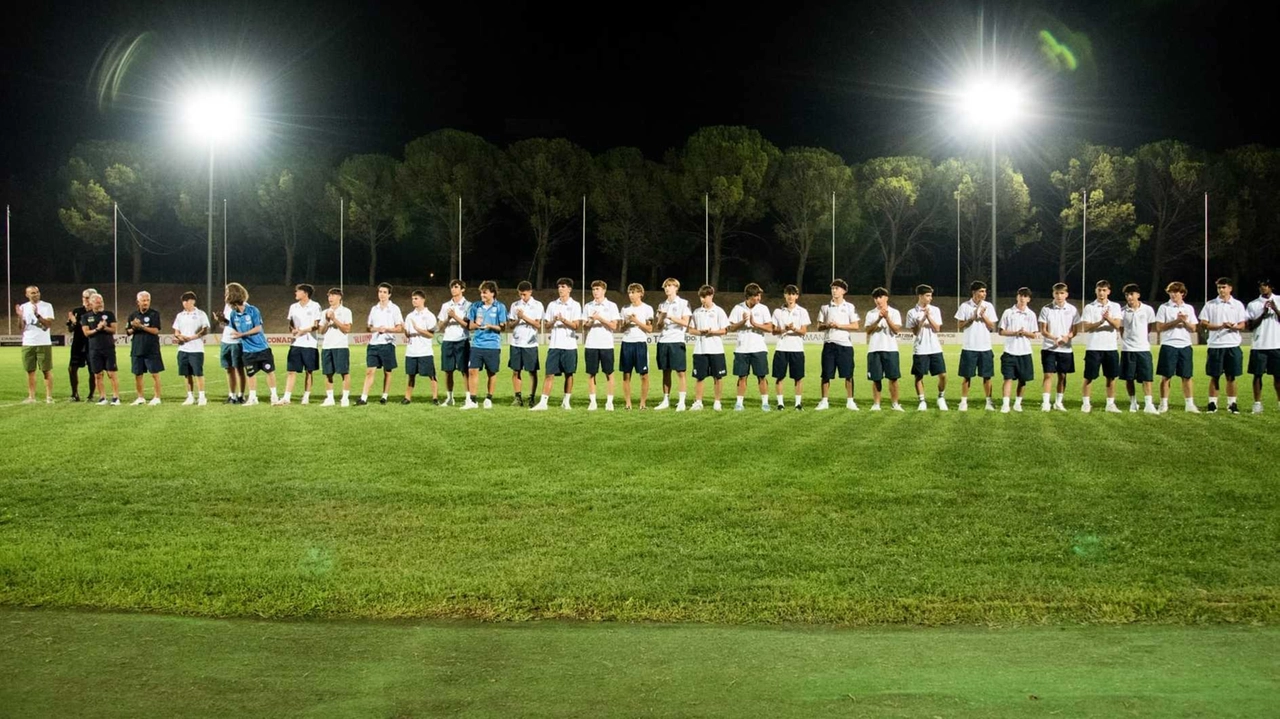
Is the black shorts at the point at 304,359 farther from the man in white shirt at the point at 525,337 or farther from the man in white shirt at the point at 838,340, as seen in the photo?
the man in white shirt at the point at 838,340

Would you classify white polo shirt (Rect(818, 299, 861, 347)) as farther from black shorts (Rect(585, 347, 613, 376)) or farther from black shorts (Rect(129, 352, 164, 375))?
black shorts (Rect(129, 352, 164, 375))

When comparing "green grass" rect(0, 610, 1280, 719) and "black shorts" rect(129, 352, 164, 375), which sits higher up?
"black shorts" rect(129, 352, 164, 375)

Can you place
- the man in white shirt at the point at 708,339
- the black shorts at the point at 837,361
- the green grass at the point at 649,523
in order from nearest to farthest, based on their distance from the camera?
the green grass at the point at 649,523 → the black shorts at the point at 837,361 → the man in white shirt at the point at 708,339

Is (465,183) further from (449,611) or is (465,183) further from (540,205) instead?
(449,611)

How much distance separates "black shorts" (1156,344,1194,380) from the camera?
14203 millimetres

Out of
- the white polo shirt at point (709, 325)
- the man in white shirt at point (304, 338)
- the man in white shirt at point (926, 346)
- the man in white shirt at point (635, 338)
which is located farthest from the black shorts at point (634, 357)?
the man in white shirt at point (304, 338)

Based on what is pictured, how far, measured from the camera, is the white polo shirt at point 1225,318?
1430 centimetres

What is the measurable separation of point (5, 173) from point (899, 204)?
53928 millimetres

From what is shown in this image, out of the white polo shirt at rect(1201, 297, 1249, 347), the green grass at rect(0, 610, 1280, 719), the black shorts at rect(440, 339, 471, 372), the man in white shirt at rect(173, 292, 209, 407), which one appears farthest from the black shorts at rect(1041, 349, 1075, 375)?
the man in white shirt at rect(173, 292, 209, 407)

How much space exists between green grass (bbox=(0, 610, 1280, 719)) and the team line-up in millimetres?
9353

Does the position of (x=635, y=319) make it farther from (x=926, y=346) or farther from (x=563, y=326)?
(x=926, y=346)

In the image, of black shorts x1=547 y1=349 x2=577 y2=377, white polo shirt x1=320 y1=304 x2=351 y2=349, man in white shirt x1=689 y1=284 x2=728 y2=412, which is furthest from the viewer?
white polo shirt x1=320 y1=304 x2=351 y2=349

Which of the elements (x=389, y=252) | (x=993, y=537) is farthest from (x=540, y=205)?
(x=993, y=537)

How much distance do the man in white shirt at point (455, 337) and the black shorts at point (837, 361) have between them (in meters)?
5.35
